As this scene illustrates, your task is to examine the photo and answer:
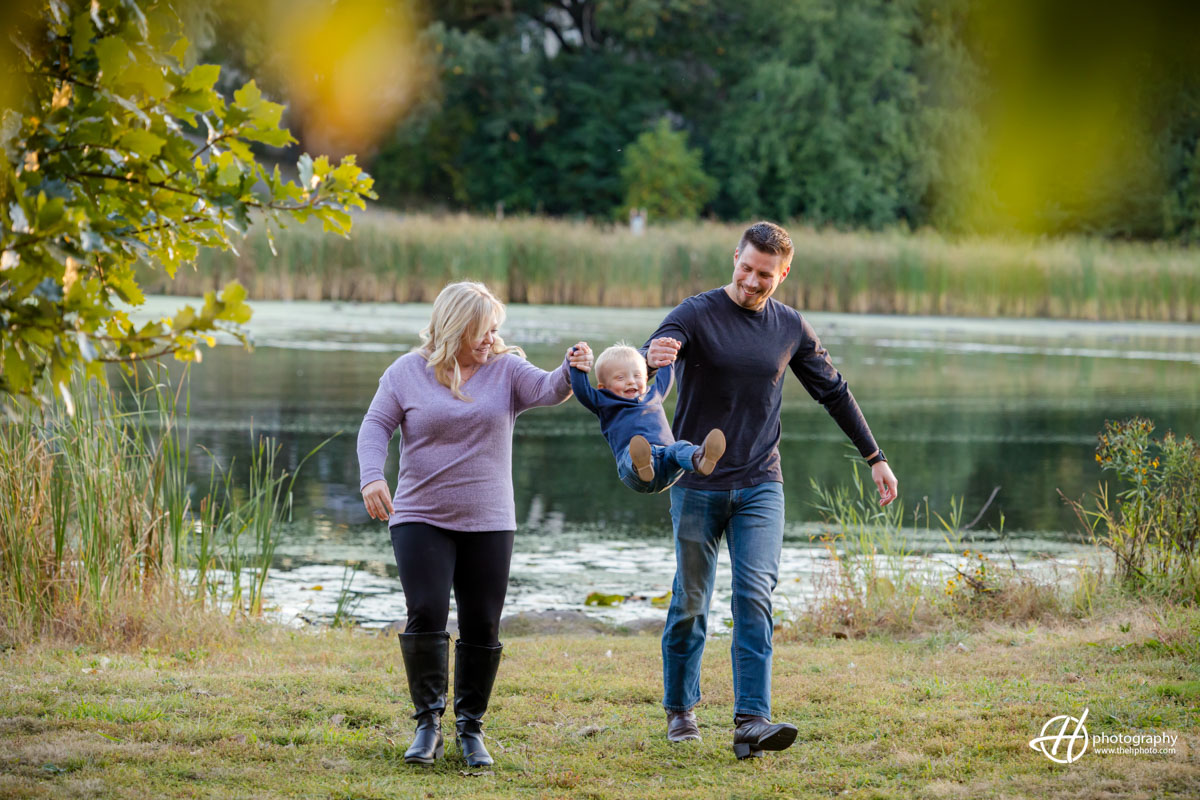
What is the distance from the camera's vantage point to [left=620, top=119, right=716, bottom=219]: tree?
4431cm

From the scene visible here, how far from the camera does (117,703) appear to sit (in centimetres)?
468

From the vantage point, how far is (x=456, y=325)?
422 centimetres

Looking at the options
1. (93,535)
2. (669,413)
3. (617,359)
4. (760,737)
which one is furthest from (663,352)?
(669,413)

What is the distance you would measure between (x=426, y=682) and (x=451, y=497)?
582 millimetres

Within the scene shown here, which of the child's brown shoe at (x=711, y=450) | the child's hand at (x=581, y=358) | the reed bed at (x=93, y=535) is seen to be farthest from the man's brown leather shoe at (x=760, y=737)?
the reed bed at (x=93, y=535)

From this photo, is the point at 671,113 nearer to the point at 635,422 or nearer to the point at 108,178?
the point at 635,422

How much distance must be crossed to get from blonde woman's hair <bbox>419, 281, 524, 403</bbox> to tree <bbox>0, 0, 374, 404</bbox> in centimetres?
82

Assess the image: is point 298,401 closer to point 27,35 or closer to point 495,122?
point 27,35

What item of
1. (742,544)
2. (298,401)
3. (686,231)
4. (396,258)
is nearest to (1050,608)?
(742,544)

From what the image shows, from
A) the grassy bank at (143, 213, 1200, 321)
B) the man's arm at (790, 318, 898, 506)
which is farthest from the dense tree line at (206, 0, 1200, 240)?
the man's arm at (790, 318, 898, 506)

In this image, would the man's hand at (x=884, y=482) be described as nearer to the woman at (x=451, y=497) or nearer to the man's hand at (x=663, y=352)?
the man's hand at (x=663, y=352)

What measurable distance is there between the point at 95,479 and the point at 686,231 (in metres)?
27.3

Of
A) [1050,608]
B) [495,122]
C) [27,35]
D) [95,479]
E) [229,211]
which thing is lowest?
[1050,608]

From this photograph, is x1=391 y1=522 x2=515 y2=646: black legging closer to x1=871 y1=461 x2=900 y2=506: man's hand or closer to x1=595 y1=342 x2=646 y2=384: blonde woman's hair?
x1=595 y1=342 x2=646 y2=384: blonde woman's hair
